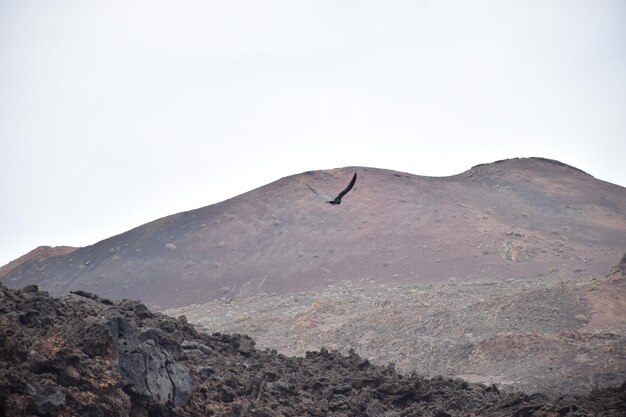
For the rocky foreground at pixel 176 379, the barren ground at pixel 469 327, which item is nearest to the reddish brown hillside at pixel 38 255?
the barren ground at pixel 469 327

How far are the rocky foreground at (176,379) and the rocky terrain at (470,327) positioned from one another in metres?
7.99

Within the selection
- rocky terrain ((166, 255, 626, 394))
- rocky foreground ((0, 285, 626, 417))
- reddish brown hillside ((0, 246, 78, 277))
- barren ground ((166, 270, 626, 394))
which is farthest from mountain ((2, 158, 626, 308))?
rocky foreground ((0, 285, 626, 417))

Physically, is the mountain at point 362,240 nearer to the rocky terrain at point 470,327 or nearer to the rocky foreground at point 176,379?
the rocky terrain at point 470,327

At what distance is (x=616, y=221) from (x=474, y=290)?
2335 cm

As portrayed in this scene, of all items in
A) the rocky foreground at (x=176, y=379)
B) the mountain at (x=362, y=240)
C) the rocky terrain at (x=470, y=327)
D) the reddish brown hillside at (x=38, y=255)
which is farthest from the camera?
the reddish brown hillside at (x=38, y=255)

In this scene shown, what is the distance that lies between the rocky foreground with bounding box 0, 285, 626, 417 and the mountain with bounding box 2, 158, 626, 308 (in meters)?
30.3

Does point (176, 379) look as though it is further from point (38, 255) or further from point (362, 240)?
point (38, 255)

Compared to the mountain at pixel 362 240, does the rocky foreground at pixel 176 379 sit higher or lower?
lower

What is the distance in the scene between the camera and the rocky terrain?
2727 centimetres

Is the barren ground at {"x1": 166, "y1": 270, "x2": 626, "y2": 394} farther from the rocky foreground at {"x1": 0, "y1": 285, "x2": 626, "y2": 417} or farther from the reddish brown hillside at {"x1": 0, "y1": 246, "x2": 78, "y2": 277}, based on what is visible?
the reddish brown hillside at {"x1": 0, "y1": 246, "x2": 78, "y2": 277}

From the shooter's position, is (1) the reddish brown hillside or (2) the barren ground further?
(1) the reddish brown hillside

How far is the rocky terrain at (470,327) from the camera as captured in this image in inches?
1073

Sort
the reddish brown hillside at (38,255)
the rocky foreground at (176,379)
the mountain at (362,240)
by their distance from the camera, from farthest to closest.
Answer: the reddish brown hillside at (38,255), the mountain at (362,240), the rocky foreground at (176,379)

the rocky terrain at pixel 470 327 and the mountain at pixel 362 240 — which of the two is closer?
the rocky terrain at pixel 470 327
